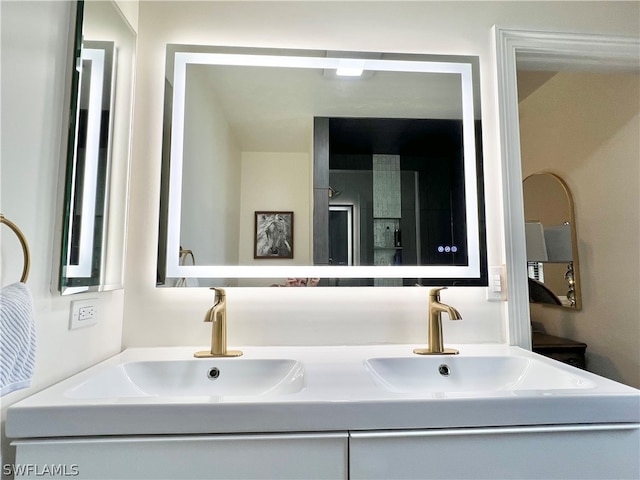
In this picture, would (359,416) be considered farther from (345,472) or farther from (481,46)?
(481,46)

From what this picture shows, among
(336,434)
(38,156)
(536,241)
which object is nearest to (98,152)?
(38,156)

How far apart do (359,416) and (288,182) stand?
831 millimetres

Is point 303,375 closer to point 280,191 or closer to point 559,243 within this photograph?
point 280,191

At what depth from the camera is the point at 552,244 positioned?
7.39 ft

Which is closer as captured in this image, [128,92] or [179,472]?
[179,472]

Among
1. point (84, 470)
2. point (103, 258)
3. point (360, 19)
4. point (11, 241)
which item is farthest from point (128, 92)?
point (84, 470)

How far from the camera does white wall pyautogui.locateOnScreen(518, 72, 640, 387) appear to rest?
180 centimetres

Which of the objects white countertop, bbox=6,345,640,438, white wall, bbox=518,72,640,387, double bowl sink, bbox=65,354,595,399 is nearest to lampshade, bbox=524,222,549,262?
white wall, bbox=518,72,640,387

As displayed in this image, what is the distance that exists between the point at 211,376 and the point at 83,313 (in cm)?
40

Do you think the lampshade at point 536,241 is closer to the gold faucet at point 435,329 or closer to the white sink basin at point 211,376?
the gold faucet at point 435,329

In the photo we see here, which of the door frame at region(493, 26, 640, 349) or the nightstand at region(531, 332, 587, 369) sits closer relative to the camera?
the door frame at region(493, 26, 640, 349)

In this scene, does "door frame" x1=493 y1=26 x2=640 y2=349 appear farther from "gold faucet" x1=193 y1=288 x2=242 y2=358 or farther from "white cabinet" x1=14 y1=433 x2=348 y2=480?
"gold faucet" x1=193 y1=288 x2=242 y2=358

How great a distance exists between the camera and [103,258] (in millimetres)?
1049

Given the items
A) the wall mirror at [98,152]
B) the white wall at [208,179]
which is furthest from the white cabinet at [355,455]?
the white wall at [208,179]
